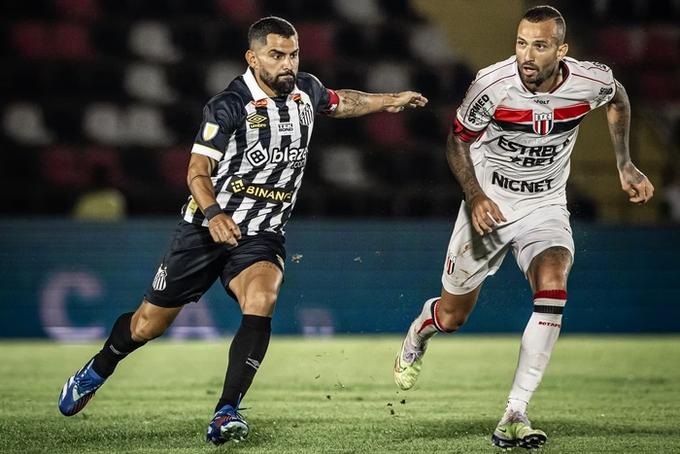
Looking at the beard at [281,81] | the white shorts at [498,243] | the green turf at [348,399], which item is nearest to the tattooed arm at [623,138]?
the white shorts at [498,243]

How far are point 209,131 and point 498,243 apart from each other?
173cm

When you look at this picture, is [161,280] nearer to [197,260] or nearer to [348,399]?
[197,260]

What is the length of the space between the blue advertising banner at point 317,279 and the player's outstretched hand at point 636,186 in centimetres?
565

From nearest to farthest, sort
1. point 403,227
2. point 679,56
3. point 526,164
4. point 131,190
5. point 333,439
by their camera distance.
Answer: point 333,439, point 526,164, point 403,227, point 131,190, point 679,56

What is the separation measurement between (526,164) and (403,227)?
19.4 ft

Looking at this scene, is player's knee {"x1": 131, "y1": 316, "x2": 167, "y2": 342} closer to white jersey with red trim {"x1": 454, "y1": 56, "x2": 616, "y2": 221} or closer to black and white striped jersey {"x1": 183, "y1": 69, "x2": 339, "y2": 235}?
black and white striped jersey {"x1": 183, "y1": 69, "x2": 339, "y2": 235}

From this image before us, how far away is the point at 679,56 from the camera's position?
15625mm

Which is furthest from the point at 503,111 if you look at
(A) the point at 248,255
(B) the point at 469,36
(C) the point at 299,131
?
(B) the point at 469,36

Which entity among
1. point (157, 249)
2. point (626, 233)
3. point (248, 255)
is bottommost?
point (157, 249)

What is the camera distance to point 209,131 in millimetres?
5711

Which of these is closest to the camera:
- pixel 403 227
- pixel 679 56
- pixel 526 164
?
pixel 526 164

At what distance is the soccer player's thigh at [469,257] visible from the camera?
645cm

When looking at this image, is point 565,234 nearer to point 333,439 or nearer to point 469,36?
point 333,439

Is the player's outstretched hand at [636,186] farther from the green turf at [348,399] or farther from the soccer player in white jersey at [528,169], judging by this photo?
the green turf at [348,399]
